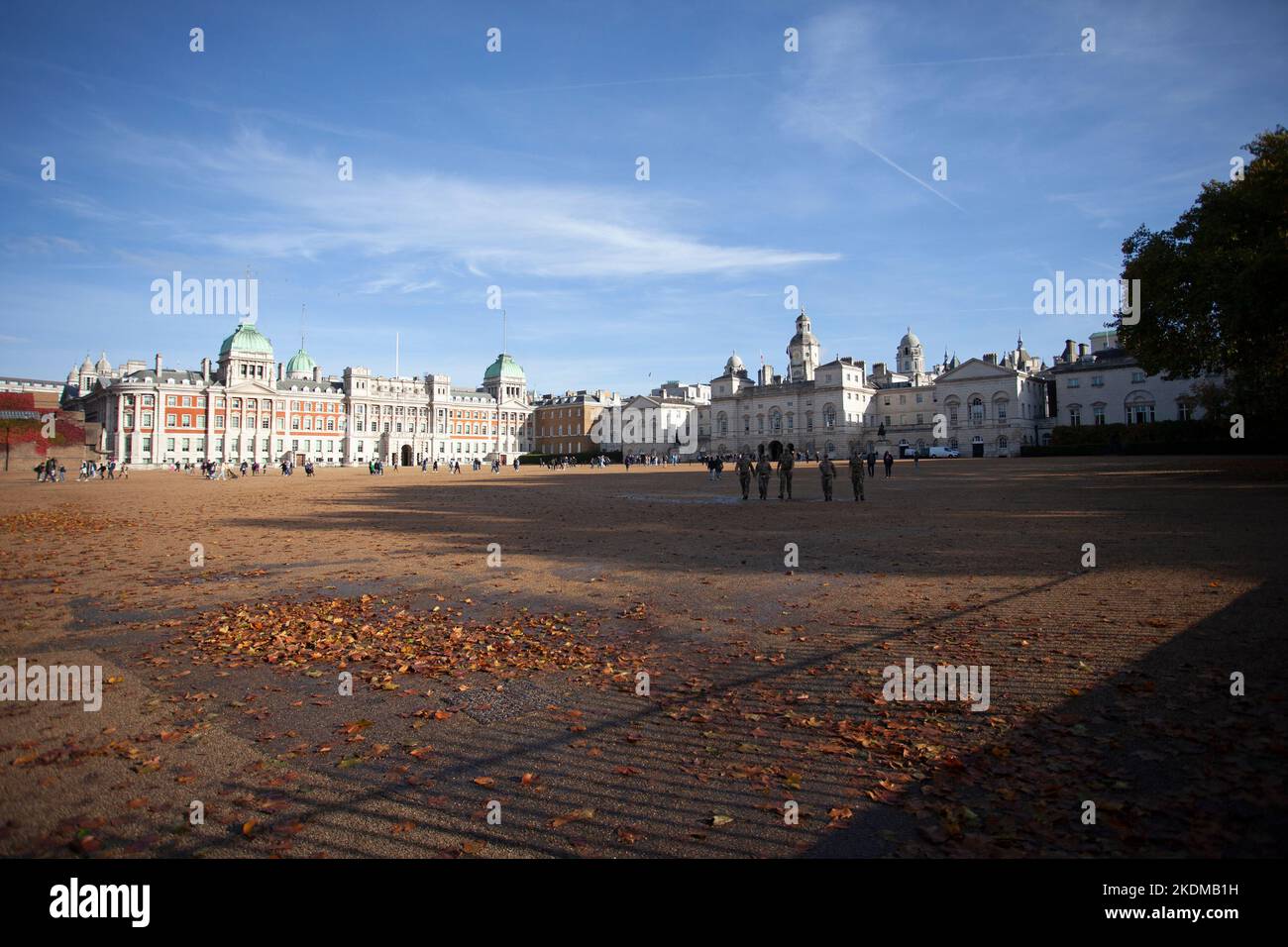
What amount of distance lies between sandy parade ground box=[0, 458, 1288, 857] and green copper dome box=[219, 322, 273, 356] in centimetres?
11659

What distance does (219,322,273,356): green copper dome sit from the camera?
374ft

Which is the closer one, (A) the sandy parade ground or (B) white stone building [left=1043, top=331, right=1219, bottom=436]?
(A) the sandy parade ground

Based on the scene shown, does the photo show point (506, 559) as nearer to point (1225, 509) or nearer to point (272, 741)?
point (272, 741)


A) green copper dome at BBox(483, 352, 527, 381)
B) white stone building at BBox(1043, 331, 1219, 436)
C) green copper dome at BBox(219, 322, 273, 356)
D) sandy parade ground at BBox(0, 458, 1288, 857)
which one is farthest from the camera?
green copper dome at BBox(483, 352, 527, 381)

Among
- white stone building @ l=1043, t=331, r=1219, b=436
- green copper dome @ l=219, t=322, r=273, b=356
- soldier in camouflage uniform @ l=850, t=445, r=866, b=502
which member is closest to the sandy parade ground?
soldier in camouflage uniform @ l=850, t=445, r=866, b=502

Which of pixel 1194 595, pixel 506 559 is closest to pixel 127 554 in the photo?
pixel 506 559

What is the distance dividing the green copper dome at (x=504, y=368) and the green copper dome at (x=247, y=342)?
4389 cm

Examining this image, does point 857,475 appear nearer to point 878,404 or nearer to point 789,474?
point 789,474

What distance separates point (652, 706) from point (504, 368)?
146 meters

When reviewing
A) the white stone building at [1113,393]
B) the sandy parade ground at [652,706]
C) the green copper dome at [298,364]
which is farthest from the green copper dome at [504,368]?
the sandy parade ground at [652,706]

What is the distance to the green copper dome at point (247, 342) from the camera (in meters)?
114

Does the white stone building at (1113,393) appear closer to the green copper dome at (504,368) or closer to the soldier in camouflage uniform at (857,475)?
the soldier in camouflage uniform at (857,475)

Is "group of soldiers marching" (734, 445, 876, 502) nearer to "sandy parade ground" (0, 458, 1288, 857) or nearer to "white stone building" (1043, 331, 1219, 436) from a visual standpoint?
"sandy parade ground" (0, 458, 1288, 857)

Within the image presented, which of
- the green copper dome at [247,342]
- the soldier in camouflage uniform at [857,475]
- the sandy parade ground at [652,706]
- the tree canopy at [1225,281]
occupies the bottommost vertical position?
the sandy parade ground at [652,706]
